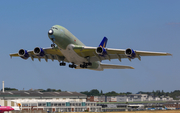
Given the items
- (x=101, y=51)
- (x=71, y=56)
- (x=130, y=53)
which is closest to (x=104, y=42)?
(x=71, y=56)

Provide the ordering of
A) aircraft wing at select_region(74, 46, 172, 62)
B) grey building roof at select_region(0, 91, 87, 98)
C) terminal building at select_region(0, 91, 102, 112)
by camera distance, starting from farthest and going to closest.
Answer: grey building roof at select_region(0, 91, 87, 98) < terminal building at select_region(0, 91, 102, 112) < aircraft wing at select_region(74, 46, 172, 62)

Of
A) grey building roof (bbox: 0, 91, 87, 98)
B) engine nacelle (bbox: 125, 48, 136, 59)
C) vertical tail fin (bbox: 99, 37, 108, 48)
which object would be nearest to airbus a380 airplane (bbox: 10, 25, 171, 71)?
engine nacelle (bbox: 125, 48, 136, 59)

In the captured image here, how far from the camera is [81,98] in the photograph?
120500 millimetres

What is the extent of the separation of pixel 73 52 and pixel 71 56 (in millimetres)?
1399

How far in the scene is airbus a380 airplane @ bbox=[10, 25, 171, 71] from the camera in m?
51.5

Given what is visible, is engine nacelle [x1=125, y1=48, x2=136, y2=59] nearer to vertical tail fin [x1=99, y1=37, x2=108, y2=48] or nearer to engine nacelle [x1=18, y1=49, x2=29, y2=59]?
vertical tail fin [x1=99, y1=37, x2=108, y2=48]

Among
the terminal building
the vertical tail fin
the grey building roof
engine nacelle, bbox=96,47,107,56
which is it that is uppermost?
the vertical tail fin

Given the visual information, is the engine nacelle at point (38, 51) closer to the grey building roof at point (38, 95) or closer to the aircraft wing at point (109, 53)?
the aircraft wing at point (109, 53)

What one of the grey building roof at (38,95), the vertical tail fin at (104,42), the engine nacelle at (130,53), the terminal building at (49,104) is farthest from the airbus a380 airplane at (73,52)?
the grey building roof at (38,95)

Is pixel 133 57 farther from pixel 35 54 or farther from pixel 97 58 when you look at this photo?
pixel 35 54

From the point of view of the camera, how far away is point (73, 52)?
178 ft

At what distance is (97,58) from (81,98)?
6418 cm

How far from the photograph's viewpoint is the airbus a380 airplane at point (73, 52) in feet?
169

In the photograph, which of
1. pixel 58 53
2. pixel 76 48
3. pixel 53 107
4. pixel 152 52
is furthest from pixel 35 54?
pixel 53 107
